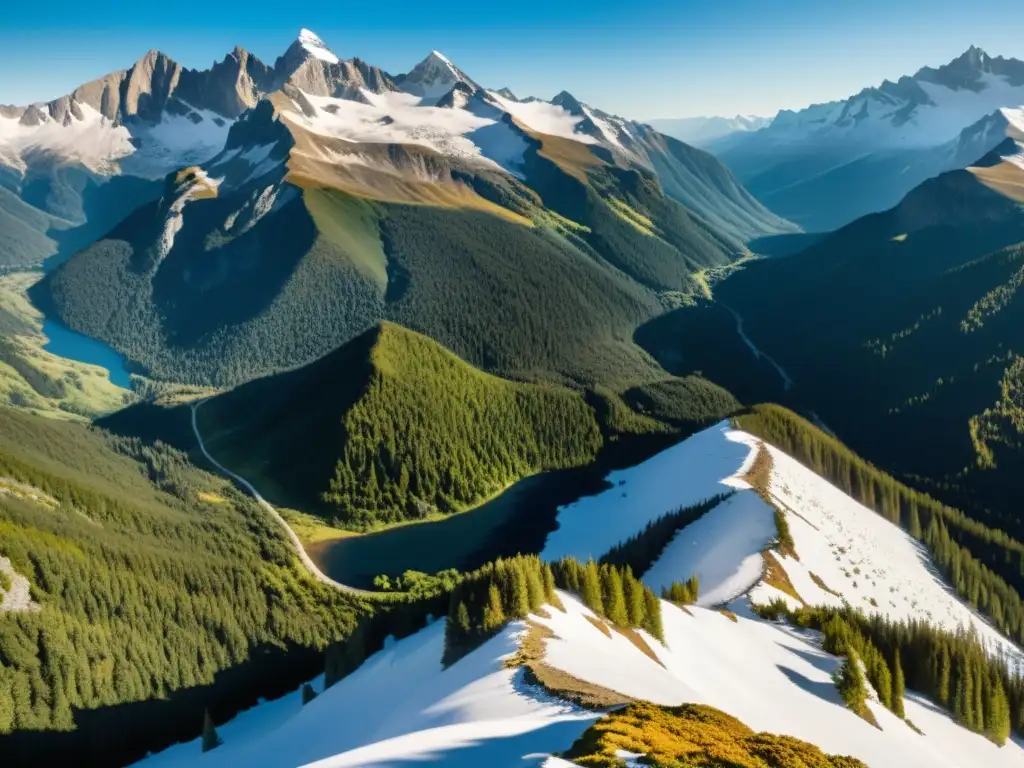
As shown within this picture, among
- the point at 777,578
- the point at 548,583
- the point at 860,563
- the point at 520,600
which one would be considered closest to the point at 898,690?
the point at 777,578

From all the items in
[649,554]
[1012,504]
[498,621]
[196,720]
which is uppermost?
[498,621]

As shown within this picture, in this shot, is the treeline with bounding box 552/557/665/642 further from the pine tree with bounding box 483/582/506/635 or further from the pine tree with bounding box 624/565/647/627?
the pine tree with bounding box 483/582/506/635

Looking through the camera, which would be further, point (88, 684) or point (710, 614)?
point (88, 684)

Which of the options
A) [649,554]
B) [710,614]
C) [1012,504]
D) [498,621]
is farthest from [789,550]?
[1012,504]

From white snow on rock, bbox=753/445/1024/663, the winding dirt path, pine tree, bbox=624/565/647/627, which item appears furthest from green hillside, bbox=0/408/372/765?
white snow on rock, bbox=753/445/1024/663

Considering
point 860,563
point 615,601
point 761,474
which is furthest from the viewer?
point 761,474

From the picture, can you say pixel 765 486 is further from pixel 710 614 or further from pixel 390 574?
pixel 390 574

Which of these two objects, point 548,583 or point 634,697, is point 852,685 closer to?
point 634,697

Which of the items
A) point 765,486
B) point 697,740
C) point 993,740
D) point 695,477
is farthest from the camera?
point 695,477
